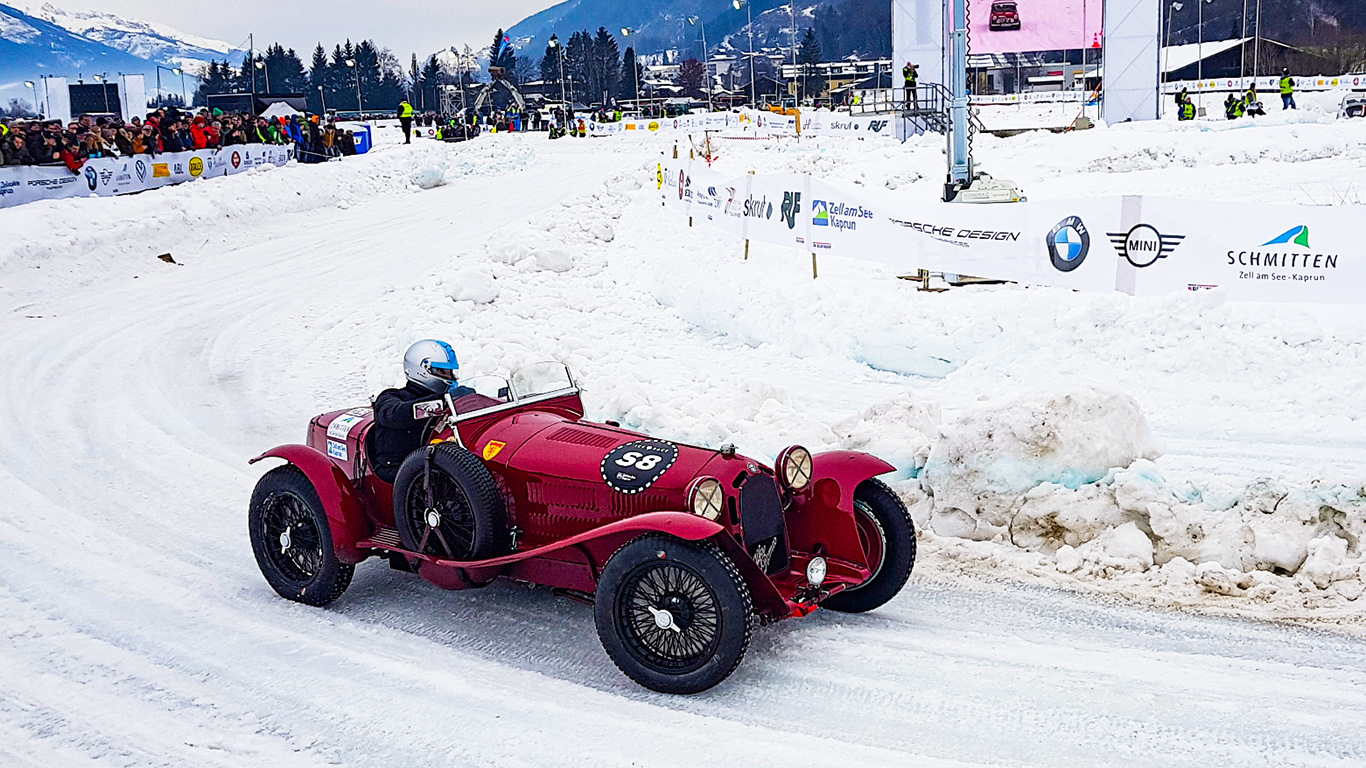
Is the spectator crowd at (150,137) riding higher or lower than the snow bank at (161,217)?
higher

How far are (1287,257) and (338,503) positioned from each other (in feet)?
28.6

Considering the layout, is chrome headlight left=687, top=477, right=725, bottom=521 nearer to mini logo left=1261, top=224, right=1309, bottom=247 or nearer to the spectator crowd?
mini logo left=1261, top=224, right=1309, bottom=247

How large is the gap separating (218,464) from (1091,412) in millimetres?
6760

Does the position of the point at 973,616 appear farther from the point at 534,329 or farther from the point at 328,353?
the point at 328,353

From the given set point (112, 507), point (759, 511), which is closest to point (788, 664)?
point (759, 511)

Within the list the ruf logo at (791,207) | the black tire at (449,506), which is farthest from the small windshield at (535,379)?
the ruf logo at (791,207)

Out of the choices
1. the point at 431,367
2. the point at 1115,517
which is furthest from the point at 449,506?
the point at 1115,517

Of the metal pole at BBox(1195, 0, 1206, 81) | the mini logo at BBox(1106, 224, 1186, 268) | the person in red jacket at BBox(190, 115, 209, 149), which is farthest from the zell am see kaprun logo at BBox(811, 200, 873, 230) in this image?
the metal pole at BBox(1195, 0, 1206, 81)

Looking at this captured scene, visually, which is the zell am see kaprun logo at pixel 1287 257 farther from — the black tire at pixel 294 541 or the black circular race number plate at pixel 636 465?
the black tire at pixel 294 541

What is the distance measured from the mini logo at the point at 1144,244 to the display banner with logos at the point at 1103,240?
0.01 meters

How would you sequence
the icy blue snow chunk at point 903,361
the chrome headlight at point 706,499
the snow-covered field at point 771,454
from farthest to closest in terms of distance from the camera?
the icy blue snow chunk at point 903,361 < the chrome headlight at point 706,499 < the snow-covered field at point 771,454

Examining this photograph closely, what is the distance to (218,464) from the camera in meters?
9.31

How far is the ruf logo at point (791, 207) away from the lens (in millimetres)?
15891

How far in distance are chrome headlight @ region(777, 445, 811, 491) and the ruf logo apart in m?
10.6
